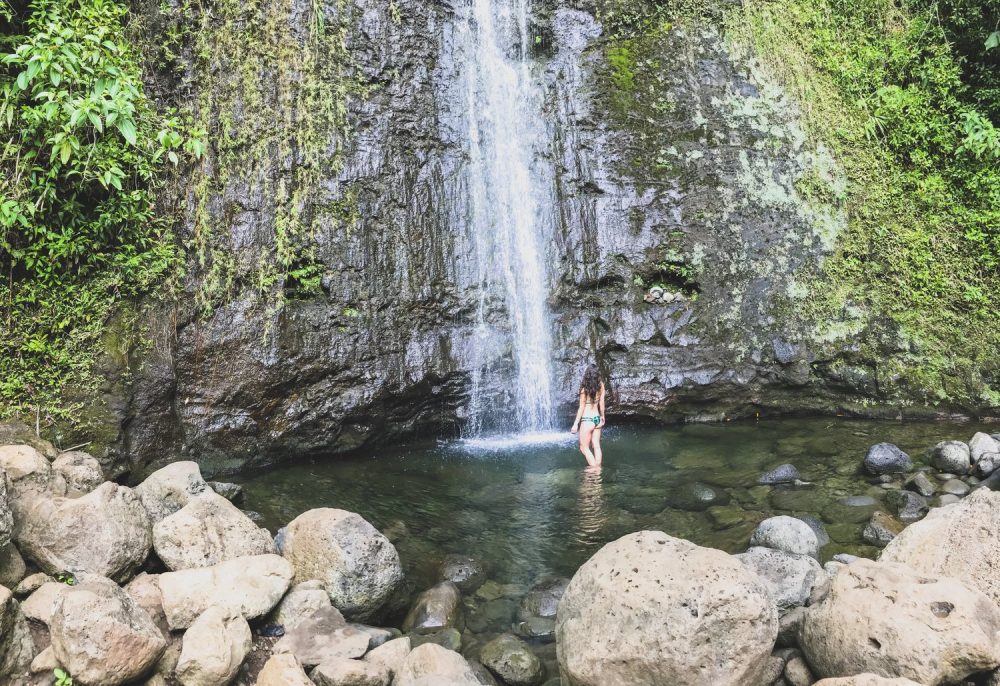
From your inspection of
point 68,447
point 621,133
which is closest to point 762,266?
point 621,133

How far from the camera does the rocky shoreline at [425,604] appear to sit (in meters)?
3.15

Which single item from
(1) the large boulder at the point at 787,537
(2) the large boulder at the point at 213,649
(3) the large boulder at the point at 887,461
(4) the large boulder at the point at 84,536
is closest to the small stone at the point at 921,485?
(3) the large boulder at the point at 887,461

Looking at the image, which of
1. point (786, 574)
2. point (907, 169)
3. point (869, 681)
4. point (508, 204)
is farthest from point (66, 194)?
point (907, 169)

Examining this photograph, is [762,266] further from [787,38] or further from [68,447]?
[68,447]

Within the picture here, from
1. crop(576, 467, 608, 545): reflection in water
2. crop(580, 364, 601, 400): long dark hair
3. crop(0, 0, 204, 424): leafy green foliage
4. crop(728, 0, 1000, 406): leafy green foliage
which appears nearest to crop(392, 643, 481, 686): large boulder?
crop(576, 467, 608, 545): reflection in water

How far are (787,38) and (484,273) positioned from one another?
22.9 feet

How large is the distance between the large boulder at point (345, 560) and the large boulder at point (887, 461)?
17.8ft

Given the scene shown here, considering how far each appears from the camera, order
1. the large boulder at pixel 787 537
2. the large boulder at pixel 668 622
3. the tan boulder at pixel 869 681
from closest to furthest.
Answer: the tan boulder at pixel 869 681 → the large boulder at pixel 668 622 → the large boulder at pixel 787 537

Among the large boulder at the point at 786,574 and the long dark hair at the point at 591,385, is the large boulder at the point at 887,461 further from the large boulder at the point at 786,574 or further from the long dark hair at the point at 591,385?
the large boulder at the point at 786,574

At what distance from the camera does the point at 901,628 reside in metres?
3.24

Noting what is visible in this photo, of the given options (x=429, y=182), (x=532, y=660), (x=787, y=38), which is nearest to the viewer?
(x=532, y=660)

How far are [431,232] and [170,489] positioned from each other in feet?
16.8

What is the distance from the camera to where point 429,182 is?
920cm

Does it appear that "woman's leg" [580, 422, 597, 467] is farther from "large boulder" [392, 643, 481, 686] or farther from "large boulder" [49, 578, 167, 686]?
"large boulder" [49, 578, 167, 686]
